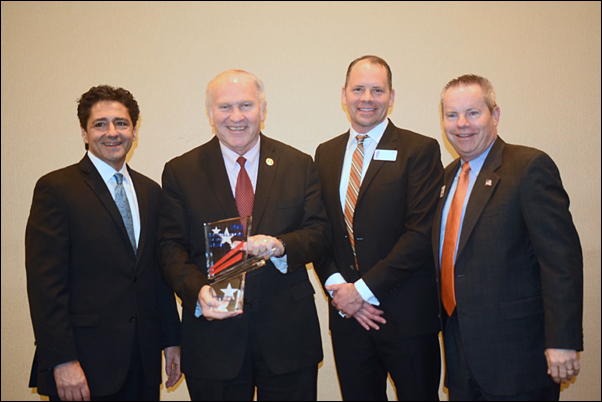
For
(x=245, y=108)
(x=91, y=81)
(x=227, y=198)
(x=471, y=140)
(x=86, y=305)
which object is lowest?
(x=86, y=305)

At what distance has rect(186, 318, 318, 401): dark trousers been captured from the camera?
2590 mm

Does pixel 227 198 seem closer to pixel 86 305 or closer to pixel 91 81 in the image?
pixel 86 305

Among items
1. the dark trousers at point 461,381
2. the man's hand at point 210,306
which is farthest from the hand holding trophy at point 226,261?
the dark trousers at point 461,381

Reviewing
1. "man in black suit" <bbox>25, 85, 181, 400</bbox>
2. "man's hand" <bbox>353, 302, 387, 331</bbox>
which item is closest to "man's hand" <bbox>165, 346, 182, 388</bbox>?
"man in black suit" <bbox>25, 85, 181, 400</bbox>

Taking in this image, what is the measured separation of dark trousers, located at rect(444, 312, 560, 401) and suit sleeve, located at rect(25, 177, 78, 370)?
76.2 inches

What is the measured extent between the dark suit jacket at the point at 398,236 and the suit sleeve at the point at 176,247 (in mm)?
866

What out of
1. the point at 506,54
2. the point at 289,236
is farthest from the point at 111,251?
the point at 506,54

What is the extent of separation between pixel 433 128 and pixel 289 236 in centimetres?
227

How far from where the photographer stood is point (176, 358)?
9.84ft

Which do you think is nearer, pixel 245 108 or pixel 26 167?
pixel 245 108

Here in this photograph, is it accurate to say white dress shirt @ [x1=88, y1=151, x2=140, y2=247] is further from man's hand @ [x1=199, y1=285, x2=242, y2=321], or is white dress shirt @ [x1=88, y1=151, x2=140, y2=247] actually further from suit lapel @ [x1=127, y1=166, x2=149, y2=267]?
man's hand @ [x1=199, y1=285, x2=242, y2=321]

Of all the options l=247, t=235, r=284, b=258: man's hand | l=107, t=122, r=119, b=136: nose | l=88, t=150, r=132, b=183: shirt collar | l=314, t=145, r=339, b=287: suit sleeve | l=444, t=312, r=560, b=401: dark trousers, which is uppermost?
l=107, t=122, r=119, b=136: nose

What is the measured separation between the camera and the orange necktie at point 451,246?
2.66 m

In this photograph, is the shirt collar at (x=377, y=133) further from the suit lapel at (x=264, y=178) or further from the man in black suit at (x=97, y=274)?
the man in black suit at (x=97, y=274)
